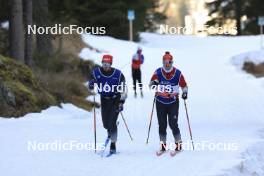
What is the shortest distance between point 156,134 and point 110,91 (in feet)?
13.9

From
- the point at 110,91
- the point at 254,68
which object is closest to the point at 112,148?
the point at 110,91

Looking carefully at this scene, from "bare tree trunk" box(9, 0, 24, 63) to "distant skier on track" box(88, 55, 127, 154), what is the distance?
30.8 feet

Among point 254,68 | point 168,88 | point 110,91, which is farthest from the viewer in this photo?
point 254,68

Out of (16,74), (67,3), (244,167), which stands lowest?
(244,167)

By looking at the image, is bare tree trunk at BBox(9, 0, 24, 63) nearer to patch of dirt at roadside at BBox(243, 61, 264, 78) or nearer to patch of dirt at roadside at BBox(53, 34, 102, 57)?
patch of dirt at roadside at BBox(53, 34, 102, 57)

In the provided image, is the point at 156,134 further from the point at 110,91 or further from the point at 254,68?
the point at 254,68

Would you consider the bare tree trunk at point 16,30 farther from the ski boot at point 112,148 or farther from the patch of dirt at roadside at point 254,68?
the patch of dirt at roadside at point 254,68

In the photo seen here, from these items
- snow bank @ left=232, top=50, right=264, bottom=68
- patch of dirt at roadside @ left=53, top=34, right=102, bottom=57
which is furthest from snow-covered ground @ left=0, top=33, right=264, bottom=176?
snow bank @ left=232, top=50, right=264, bottom=68

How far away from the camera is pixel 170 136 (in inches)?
645

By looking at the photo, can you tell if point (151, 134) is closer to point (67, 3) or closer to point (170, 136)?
point (170, 136)

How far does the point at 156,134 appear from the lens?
1681 centimetres

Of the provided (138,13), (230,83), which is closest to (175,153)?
→ (230,83)

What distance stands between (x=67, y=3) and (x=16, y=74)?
74.2 feet

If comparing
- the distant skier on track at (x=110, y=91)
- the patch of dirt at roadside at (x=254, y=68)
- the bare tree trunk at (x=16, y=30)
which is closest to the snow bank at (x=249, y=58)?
the patch of dirt at roadside at (x=254, y=68)
